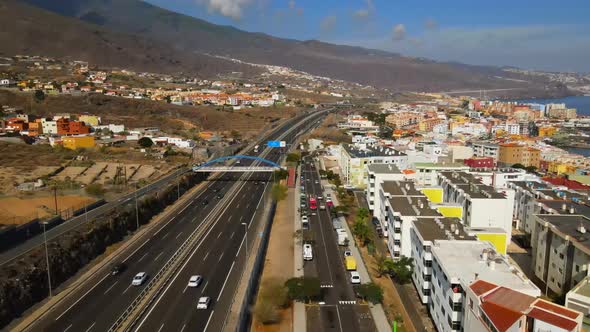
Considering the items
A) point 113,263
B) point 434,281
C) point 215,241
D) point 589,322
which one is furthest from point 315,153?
point 589,322

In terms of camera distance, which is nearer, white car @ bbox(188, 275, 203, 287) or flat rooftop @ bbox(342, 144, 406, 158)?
white car @ bbox(188, 275, 203, 287)

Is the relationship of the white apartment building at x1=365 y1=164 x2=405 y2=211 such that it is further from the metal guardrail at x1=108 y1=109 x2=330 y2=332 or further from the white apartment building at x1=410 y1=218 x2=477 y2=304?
the metal guardrail at x1=108 y1=109 x2=330 y2=332

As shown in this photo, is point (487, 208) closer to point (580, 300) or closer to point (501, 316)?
point (580, 300)

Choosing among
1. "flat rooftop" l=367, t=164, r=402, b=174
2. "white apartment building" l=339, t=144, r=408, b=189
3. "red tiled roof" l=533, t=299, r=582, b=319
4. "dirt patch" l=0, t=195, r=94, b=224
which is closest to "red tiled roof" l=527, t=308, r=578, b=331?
"red tiled roof" l=533, t=299, r=582, b=319

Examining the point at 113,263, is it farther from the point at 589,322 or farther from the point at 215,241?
the point at 589,322

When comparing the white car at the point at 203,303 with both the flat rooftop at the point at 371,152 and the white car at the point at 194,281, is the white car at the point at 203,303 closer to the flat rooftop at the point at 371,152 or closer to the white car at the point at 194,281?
the white car at the point at 194,281

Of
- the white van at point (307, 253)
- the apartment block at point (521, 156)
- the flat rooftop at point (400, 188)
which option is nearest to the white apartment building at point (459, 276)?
the white van at point (307, 253)
